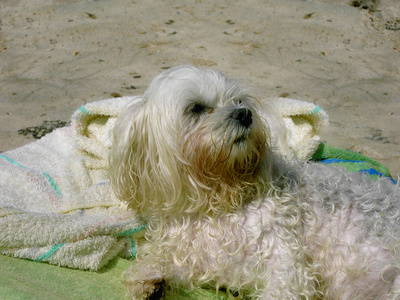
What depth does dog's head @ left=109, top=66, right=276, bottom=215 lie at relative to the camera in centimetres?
227

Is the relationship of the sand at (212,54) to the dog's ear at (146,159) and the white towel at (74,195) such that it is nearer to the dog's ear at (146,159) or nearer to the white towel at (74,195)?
the white towel at (74,195)

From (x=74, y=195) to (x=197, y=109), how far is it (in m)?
1.17

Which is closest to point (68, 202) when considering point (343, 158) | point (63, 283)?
point (63, 283)

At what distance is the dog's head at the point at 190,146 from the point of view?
2.27 metres

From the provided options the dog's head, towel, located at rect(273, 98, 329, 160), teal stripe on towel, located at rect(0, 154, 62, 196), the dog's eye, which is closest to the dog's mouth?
the dog's head

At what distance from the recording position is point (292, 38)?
7211mm

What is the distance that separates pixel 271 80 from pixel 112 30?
9.71 feet

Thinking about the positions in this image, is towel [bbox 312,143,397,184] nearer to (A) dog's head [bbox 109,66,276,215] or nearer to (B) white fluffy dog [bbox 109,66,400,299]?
(B) white fluffy dog [bbox 109,66,400,299]

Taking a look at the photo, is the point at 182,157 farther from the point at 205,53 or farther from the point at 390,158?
the point at 205,53

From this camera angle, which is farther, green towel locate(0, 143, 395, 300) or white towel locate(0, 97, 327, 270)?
white towel locate(0, 97, 327, 270)

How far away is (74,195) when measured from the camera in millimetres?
3008

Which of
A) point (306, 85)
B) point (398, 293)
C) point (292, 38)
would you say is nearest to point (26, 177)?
point (398, 293)

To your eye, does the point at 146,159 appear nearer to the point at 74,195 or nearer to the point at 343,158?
the point at 74,195

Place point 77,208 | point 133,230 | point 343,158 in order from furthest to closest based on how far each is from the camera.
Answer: point 343,158
point 77,208
point 133,230
